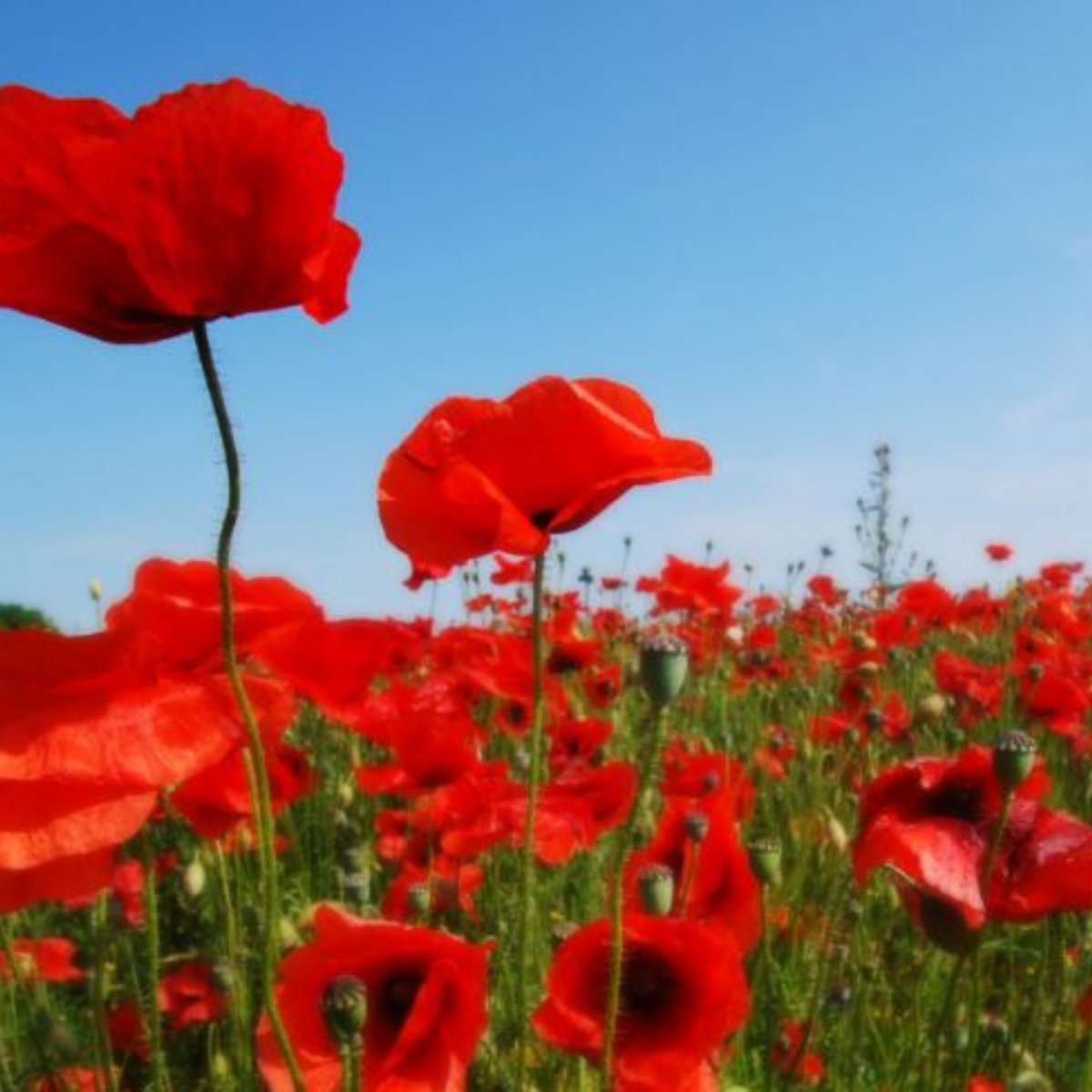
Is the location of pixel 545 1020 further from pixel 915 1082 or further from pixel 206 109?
pixel 915 1082

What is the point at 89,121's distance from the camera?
0.83 metres

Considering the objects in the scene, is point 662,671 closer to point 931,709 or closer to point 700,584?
point 931,709

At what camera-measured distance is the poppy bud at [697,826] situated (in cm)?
149

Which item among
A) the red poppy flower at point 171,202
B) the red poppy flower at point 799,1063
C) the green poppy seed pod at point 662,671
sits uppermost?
the red poppy flower at point 171,202

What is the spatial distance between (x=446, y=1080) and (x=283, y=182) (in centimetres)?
65

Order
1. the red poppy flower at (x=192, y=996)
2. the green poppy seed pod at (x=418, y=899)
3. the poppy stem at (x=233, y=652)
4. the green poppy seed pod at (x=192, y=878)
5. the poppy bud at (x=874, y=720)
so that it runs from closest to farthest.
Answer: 1. the poppy stem at (x=233, y=652)
2. the green poppy seed pod at (x=418, y=899)
3. the green poppy seed pod at (x=192, y=878)
4. the red poppy flower at (x=192, y=996)
5. the poppy bud at (x=874, y=720)

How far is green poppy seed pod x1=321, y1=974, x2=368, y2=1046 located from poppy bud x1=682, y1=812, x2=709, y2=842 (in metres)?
0.58

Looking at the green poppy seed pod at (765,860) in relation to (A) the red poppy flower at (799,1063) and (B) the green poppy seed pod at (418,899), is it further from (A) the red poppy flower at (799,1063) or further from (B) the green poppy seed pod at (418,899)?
(B) the green poppy seed pod at (418,899)

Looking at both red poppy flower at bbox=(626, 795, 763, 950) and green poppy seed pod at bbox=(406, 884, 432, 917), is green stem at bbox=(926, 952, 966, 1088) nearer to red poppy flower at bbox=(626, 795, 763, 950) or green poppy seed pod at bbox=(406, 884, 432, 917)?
red poppy flower at bbox=(626, 795, 763, 950)

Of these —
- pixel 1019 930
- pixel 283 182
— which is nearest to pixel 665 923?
pixel 283 182

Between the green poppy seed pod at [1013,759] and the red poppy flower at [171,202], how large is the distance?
666 millimetres

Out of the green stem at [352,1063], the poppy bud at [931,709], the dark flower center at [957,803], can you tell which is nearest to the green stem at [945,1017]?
the dark flower center at [957,803]

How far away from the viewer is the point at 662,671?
1.07 meters

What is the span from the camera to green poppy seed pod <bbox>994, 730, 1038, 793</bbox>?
120cm
